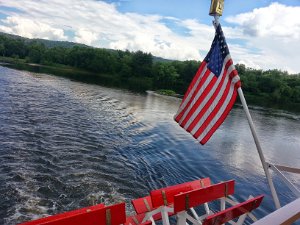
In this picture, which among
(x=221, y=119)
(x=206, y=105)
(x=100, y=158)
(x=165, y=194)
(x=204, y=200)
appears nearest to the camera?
(x=221, y=119)

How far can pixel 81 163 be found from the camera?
40.6 feet

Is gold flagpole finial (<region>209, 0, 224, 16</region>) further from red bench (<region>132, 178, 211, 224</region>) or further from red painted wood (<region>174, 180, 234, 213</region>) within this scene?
red bench (<region>132, 178, 211, 224</region>)

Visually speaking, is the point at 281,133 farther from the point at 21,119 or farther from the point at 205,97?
the point at 205,97

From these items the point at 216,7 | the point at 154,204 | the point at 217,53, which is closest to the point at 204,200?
the point at 154,204

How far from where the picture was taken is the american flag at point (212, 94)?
604cm

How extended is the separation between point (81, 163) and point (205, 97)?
7.41 metres

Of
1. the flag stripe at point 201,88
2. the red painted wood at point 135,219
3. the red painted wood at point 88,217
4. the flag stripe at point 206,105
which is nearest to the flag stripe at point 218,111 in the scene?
the flag stripe at point 206,105

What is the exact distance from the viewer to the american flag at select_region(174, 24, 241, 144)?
6039mm

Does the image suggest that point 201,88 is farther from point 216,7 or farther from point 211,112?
point 216,7

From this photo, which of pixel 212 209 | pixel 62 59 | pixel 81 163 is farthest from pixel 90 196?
pixel 62 59

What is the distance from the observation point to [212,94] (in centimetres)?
627

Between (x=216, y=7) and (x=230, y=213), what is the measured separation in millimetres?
4163

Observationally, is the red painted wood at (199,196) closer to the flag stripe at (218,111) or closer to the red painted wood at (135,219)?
the flag stripe at (218,111)

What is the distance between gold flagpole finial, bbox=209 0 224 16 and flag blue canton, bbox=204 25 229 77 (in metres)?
0.34
